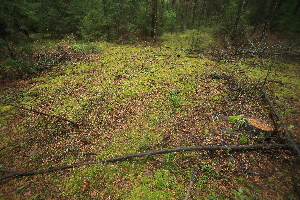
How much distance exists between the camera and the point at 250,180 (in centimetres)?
480

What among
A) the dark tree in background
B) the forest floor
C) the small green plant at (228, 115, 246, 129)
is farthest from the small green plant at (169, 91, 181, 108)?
the dark tree in background

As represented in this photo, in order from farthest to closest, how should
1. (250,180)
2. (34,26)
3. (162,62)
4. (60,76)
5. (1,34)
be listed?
(34,26) → (162,62) → (60,76) → (1,34) → (250,180)

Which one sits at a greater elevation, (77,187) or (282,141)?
(282,141)

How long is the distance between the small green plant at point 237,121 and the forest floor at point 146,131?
0.08m

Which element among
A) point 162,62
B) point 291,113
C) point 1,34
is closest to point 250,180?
point 291,113

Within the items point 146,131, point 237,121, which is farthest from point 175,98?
point 237,121

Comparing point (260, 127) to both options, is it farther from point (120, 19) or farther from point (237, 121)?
point (120, 19)

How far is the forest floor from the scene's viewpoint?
4.87 meters

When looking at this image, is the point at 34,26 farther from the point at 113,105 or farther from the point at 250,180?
the point at 250,180

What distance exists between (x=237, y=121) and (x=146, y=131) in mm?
3813

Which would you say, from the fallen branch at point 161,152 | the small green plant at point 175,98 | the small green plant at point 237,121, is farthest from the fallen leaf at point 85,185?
the small green plant at point 237,121

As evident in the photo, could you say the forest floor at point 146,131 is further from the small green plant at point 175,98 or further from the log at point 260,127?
the log at point 260,127

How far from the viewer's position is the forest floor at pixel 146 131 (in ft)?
16.0

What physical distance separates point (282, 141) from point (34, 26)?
73.0ft
